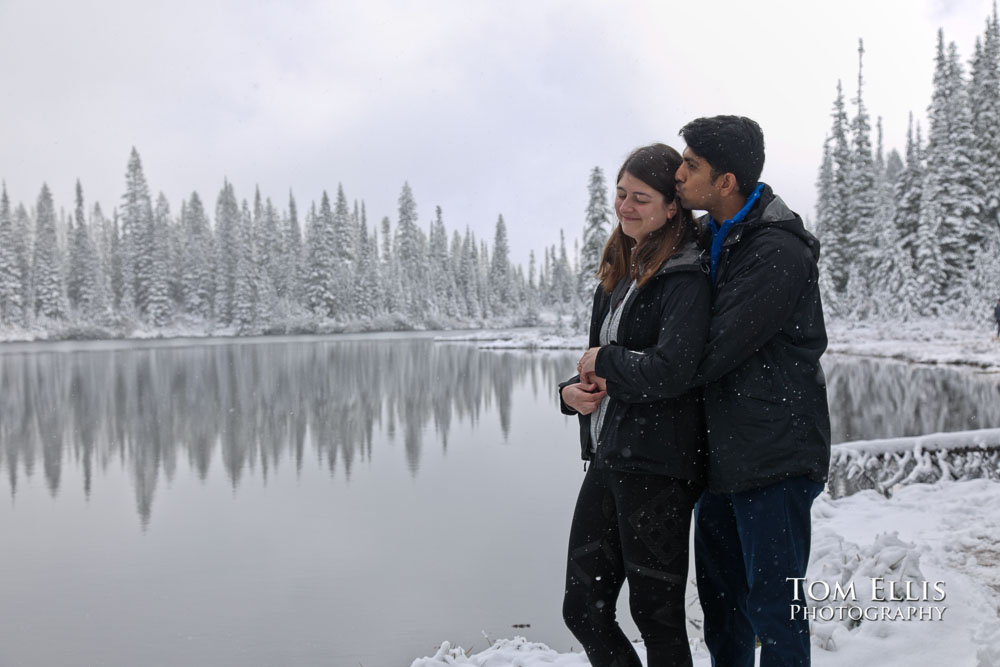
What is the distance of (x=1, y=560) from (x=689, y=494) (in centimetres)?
729

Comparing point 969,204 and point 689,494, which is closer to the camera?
point 689,494

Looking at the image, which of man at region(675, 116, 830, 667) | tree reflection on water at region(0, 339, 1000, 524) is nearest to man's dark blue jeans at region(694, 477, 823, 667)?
man at region(675, 116, 830, 667)

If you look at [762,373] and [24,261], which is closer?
[762,373]

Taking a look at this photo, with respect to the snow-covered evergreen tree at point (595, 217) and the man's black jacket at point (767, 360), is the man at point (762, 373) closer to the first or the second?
the man's black jacket at point (767, 360)

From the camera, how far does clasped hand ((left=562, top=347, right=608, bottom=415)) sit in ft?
8.10

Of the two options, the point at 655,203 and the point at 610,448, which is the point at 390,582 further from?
the point at 655,203

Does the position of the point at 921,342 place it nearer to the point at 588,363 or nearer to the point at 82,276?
the point at 588,363

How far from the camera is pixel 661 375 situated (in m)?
2.21

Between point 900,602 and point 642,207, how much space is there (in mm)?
2918

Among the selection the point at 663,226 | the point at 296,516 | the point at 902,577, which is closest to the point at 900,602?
the point at 902,577

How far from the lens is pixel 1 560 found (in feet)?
22.5

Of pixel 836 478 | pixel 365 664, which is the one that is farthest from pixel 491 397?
pixel 365 664

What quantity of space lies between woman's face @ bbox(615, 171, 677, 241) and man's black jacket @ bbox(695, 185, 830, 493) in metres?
0.25

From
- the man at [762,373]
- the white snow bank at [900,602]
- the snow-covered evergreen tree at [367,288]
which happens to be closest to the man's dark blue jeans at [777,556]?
the man at [762,373]
